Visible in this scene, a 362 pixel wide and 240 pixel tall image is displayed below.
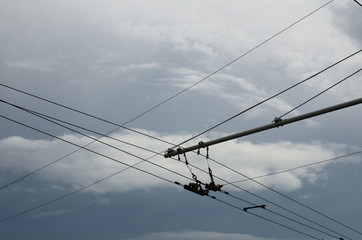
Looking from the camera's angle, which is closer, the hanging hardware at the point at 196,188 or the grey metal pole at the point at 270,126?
the grey metal pole at the point at 270,126

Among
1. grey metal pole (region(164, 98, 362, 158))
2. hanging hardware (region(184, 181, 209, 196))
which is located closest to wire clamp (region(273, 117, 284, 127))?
grey metal pole (region(164, 98, 362, 158))

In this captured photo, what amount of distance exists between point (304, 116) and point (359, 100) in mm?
1540

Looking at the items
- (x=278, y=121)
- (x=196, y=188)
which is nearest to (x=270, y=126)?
(x=278, y=121)

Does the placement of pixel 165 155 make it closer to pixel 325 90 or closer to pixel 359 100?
pixel 325 90

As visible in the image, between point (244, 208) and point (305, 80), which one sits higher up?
point (305, 80)

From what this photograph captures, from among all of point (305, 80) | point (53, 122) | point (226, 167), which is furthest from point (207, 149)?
point (53, 122)

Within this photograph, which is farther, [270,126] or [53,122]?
[53,122]

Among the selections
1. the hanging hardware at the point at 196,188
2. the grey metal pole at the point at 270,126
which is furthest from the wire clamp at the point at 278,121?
the hanging hardware at the point at 196,188

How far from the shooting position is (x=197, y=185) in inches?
642

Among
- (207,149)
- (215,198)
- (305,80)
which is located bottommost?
(215,198)

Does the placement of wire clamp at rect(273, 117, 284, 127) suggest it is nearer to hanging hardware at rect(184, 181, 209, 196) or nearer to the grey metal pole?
the grey metal pole

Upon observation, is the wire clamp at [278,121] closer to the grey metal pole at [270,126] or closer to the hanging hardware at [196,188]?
the grey metal pole at [270,126]

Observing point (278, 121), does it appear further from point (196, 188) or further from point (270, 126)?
point (196, 188)

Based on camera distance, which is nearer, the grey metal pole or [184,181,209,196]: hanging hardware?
the grey metal pole
